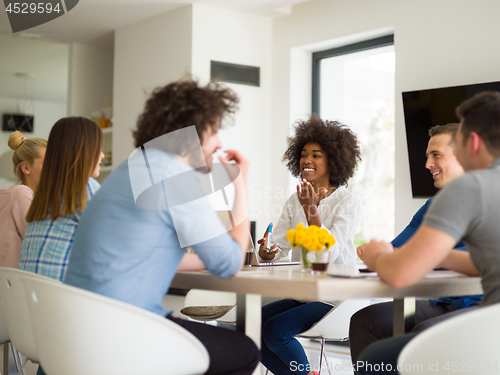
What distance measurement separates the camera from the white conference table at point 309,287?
136 cm

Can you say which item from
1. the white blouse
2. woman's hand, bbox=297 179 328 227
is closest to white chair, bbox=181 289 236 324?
the white blouse

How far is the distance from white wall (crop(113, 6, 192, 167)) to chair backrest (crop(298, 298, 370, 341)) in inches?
123

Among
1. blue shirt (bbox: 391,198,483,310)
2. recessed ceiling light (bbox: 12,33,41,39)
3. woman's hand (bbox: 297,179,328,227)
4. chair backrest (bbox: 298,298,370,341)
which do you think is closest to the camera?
blue shirt (bbox: 391,198,483,310)

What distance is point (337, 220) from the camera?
8.64 ft

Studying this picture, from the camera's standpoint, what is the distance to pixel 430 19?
4160 mm

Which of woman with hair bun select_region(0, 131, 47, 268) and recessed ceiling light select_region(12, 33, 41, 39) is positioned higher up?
recessed ceiling light select_region(12, 33, 41, 39)

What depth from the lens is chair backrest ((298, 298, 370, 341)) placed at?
2.41 meters

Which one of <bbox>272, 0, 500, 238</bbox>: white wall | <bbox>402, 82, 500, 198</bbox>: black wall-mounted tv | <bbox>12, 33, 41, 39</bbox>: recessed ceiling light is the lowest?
<bbox>402, 82, 500, 198</bbox>: black wall-mounted tv

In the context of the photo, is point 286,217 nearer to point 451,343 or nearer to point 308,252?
point 308,252

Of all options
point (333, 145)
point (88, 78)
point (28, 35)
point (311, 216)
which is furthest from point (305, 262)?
point (88, 78)

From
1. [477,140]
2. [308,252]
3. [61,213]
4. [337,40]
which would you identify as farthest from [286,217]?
[337,40]

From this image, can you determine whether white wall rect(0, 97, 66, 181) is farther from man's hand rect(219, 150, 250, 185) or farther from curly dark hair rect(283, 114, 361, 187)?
man's hand rect(219, 150, 250, 185)

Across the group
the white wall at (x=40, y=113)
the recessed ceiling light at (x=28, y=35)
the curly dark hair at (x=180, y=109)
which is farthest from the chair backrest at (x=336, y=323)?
the white wall at (x=40, y=113)

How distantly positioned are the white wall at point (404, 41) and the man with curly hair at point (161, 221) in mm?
2943
